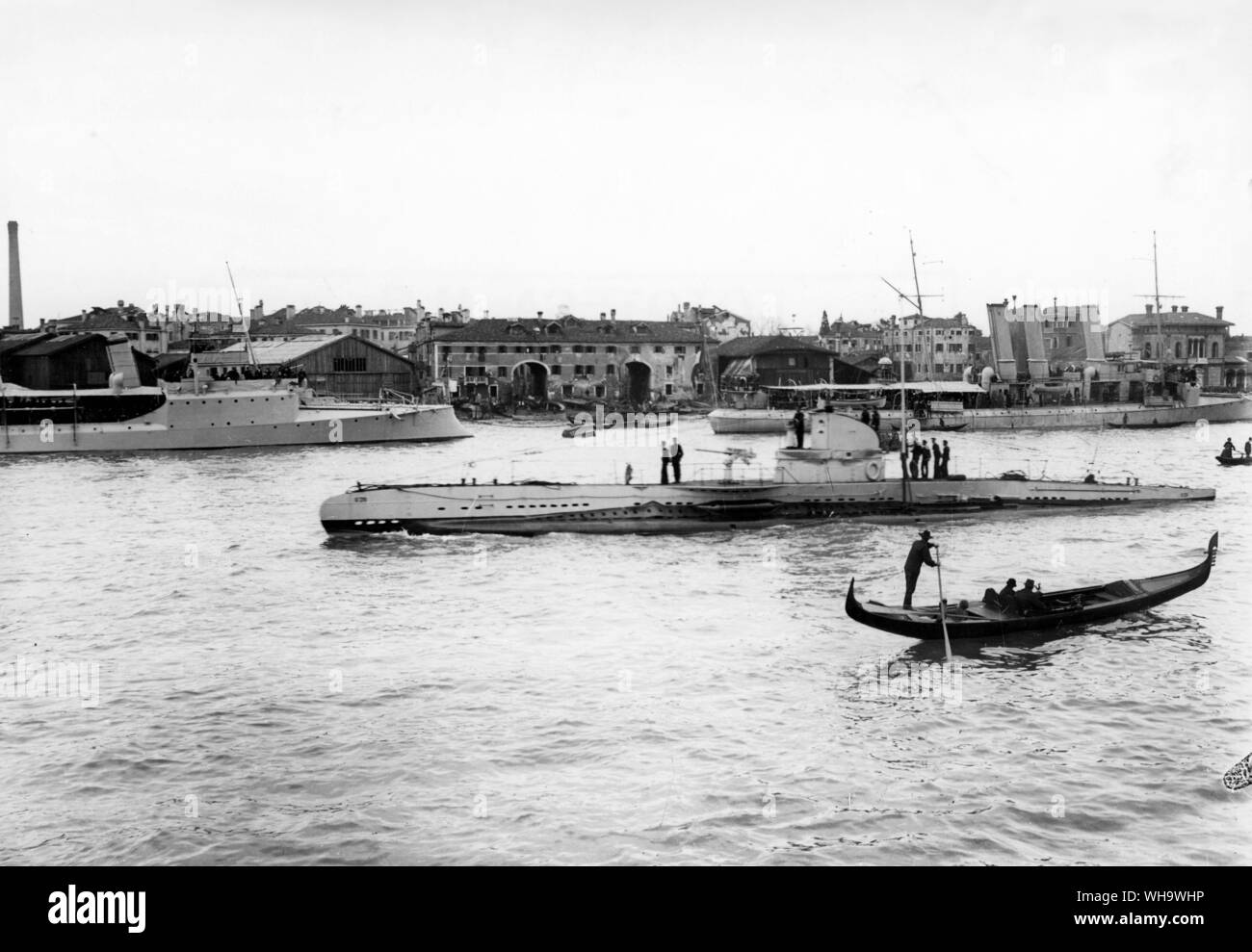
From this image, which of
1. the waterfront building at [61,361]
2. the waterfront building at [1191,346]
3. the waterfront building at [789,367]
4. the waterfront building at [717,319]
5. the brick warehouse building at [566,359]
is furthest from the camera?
the waterfront building at [717,319]

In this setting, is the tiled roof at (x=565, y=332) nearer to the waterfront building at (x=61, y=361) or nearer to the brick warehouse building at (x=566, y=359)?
the brick warehouse building at (x=566, y=359)

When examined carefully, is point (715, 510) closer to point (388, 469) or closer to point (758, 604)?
point (758, 604)

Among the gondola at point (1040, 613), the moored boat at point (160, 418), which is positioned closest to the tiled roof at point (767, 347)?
the moored boat at point (160, 418)

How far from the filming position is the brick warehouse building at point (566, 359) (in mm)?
81312

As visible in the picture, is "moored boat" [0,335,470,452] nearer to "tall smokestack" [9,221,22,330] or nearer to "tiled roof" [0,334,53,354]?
"tiled roof" [0,334,53,354]

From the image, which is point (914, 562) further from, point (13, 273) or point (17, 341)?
point (17, 341)

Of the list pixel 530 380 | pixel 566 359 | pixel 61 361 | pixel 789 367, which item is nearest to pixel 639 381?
pixel 566 359

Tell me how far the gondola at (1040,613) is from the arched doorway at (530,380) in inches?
2553

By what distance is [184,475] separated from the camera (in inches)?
1741

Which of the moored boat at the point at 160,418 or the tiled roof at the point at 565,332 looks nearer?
the moored boat at the point at 160,418

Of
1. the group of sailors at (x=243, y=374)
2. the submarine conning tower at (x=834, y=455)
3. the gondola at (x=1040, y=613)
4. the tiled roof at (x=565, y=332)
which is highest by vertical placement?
the tiled roof at (x=565, y=332)

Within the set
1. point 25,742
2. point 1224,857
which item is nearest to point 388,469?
point 25,742

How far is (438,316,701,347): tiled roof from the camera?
81.6 m

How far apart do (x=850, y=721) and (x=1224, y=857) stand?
4531 millimetres
